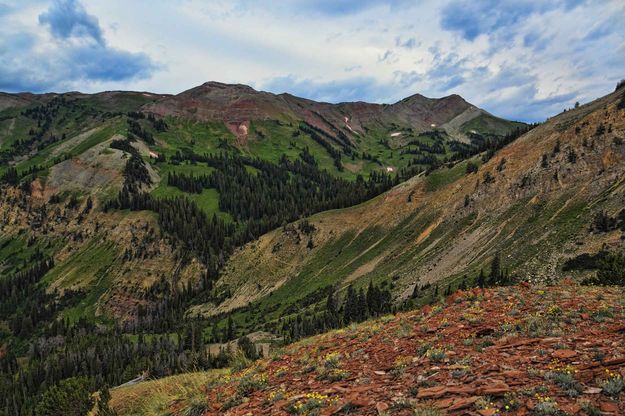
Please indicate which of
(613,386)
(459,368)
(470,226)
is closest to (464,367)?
(459,368)

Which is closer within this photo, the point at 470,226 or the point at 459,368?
the point at 459,368

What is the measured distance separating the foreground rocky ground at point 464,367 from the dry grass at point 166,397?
0.54 meters

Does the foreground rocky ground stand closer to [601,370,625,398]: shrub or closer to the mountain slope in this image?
[601,370,625,398]: shrub

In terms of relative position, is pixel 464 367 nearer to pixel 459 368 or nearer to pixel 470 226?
pixel 459 368

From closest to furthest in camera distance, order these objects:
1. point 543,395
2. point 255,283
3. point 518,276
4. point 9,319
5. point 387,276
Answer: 1. point 543,395
2. point 518,276
3. point 387,276
4. point 255,283
5. point 9,319

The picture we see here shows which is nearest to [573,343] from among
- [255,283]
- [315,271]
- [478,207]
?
[478,207]

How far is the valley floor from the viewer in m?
9.54

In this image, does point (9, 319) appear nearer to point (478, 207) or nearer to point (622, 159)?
point (478, 207)

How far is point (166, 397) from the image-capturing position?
17.8 meters

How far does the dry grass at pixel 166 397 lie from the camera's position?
645 inches

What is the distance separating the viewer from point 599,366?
34.1ft

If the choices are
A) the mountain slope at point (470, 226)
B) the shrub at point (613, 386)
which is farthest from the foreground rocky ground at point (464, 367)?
the mountain slope at point (470, 226)

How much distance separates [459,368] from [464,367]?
0.19 m

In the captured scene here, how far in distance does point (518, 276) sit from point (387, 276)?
1753 inches
